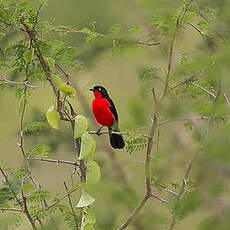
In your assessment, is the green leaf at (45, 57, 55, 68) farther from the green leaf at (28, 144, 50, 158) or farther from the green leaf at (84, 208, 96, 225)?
the green leaf at (84, 208, 96, 225)

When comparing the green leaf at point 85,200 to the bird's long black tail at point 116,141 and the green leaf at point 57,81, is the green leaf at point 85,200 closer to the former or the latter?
the green leaf at point 57,81

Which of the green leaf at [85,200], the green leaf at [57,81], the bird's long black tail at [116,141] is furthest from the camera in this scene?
the bird's long black tail at [116,141]

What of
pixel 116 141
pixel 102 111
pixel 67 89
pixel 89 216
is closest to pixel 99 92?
pixel 102 111

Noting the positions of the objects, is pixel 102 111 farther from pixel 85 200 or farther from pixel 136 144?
pixel 85 200

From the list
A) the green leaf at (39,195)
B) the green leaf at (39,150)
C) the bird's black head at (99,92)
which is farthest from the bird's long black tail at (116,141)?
the green leaf at (39,195)

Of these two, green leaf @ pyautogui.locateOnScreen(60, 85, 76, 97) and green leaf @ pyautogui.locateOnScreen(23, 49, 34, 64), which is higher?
green leaf @ pyautogui.locateOnScreen(23, 49, 34, 64)

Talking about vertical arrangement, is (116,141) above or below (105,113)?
below

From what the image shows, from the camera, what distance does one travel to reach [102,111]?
13.6 feet

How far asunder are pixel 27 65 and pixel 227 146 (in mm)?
1071

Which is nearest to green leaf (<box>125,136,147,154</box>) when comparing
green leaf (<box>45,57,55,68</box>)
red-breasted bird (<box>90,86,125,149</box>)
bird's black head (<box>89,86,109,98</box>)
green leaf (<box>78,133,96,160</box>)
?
green leaf (<box>78,133,96,160</box>)

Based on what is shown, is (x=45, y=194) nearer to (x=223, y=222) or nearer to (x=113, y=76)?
(x=223, y=222)

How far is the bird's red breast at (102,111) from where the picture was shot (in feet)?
13.1

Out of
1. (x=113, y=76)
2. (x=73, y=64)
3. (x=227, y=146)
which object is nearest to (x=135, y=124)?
(x=227, y=146)

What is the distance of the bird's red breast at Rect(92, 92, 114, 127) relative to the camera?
400cm
